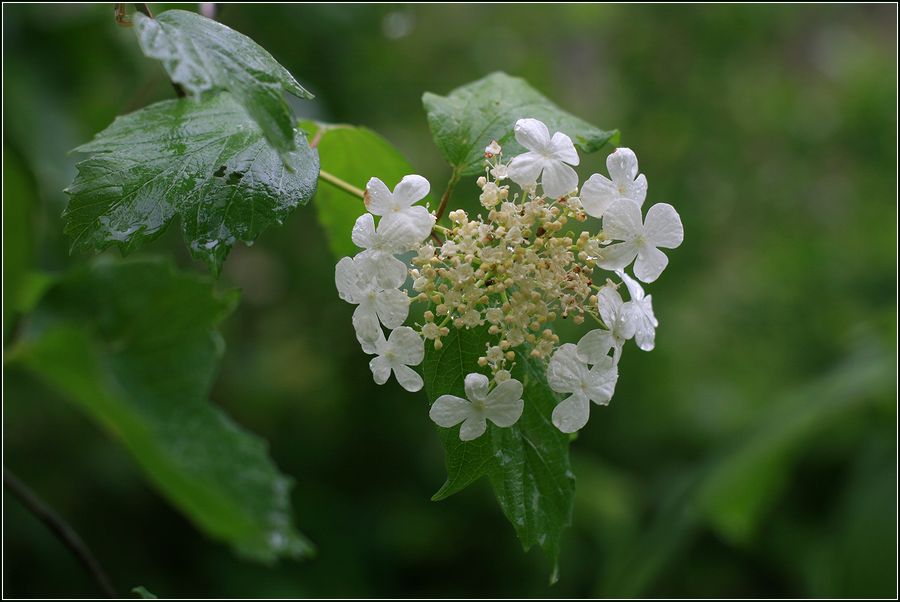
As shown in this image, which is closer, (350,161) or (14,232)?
(350,161)

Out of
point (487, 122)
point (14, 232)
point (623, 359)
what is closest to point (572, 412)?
point (487, 122)

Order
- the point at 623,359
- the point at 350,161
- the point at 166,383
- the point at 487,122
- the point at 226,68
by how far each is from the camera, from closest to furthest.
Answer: the point at 226,68 < the point at 487,122 < the point at 350,161 < the point at 166,383 < the point at 623,359

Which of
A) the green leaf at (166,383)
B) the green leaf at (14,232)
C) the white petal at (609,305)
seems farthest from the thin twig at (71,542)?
the white petal at (609,305)

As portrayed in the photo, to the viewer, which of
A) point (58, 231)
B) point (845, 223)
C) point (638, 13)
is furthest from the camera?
point (845, 223)

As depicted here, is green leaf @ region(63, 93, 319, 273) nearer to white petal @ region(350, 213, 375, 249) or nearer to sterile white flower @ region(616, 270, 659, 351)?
white petal @ region(350, 213, 375, 249)

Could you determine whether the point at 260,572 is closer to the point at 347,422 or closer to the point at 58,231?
the point at 347,422

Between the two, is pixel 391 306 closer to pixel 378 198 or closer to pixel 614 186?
pixel 378 198

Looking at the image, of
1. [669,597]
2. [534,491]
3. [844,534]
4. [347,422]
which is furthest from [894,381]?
[534,491]
